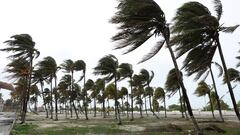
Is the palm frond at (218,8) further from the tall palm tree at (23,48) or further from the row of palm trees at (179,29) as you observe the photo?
the tall palm tree at (23,48)

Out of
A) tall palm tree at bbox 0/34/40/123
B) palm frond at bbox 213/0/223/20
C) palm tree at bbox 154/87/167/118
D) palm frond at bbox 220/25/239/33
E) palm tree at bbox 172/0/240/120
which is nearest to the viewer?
palm frond at bbox 220/25/239/33

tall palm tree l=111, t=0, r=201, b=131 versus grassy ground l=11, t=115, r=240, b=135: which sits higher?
tall palm tree l=111, t=0, r=201, b=131

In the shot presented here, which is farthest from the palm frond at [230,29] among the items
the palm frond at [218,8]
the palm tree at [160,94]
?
the palm tree at [160,94]

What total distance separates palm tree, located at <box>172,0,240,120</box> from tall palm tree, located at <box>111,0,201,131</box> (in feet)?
3.24

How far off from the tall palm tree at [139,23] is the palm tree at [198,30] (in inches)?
→ 38.9

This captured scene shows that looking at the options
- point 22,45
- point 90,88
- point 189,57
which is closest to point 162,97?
point 90,88

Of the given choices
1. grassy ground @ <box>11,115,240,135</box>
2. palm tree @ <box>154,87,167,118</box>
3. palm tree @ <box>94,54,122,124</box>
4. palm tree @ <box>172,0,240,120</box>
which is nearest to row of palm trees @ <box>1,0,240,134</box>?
palm tree @ <box>172,0,240,120</box>

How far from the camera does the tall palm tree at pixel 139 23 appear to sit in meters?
17.1

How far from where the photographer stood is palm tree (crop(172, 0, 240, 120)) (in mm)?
17766

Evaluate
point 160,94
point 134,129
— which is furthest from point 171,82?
point 160,94

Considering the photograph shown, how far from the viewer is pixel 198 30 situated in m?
18.0

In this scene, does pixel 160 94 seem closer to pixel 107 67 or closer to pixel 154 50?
pixel 107 67

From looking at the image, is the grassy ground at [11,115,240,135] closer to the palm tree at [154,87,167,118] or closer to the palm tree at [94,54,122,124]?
the palm tree at [94,54,122,124]

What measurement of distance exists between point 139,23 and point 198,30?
3584 millimetres
